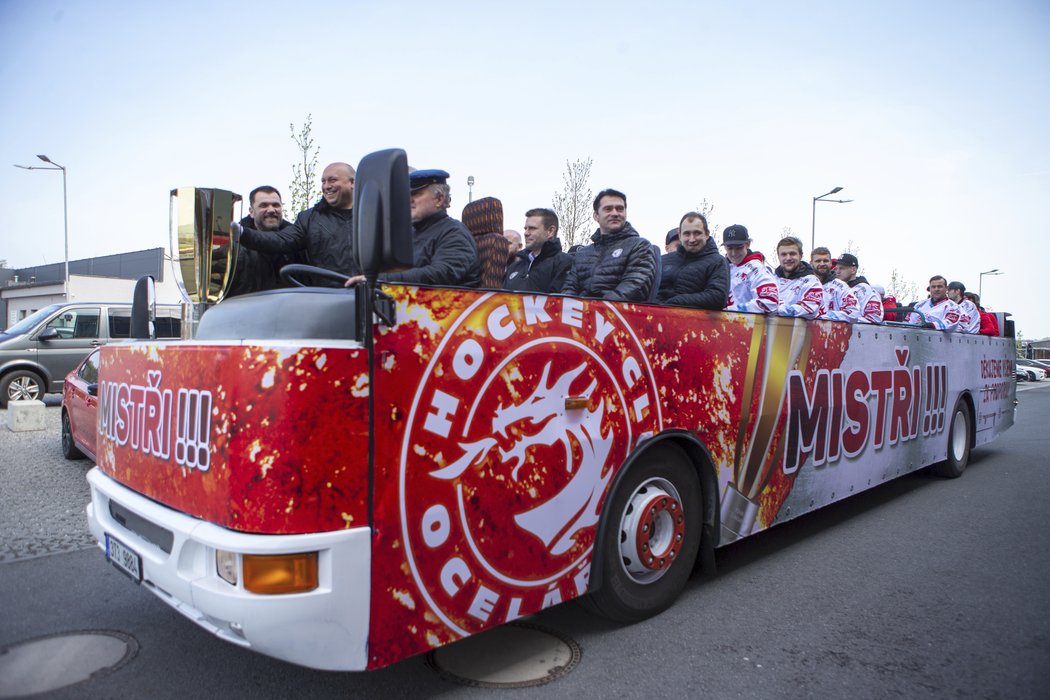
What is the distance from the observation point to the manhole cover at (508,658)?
2959 millimetres

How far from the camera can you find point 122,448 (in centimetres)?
310

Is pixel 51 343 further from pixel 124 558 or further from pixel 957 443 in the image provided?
pixel 957 443

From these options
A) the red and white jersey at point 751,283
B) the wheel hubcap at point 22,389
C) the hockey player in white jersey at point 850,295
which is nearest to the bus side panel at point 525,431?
the red and white jersey at point 751,283

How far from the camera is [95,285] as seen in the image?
41031 millimetres

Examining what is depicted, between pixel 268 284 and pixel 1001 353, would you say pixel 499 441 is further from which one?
pixel 1001 353

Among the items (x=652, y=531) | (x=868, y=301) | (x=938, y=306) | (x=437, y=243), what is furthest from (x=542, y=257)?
(x=938, y=306)

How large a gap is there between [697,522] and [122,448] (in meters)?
2.93

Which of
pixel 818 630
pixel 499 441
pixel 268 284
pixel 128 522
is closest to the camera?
pixel 499 441

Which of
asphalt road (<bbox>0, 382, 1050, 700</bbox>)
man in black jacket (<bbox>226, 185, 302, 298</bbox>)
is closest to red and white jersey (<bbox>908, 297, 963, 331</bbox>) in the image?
asphalt road (<bbox>0, 382, 1050, 700</bbox>)

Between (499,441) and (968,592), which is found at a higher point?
(499,441)

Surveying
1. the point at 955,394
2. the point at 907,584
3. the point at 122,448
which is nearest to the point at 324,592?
the point at 122,448

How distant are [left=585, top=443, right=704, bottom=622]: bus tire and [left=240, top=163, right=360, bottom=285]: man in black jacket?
1887mm

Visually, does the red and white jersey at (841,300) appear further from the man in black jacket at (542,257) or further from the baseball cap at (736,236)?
the man in black jacket at (542,257)

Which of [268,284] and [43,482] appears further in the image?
[43,482]
